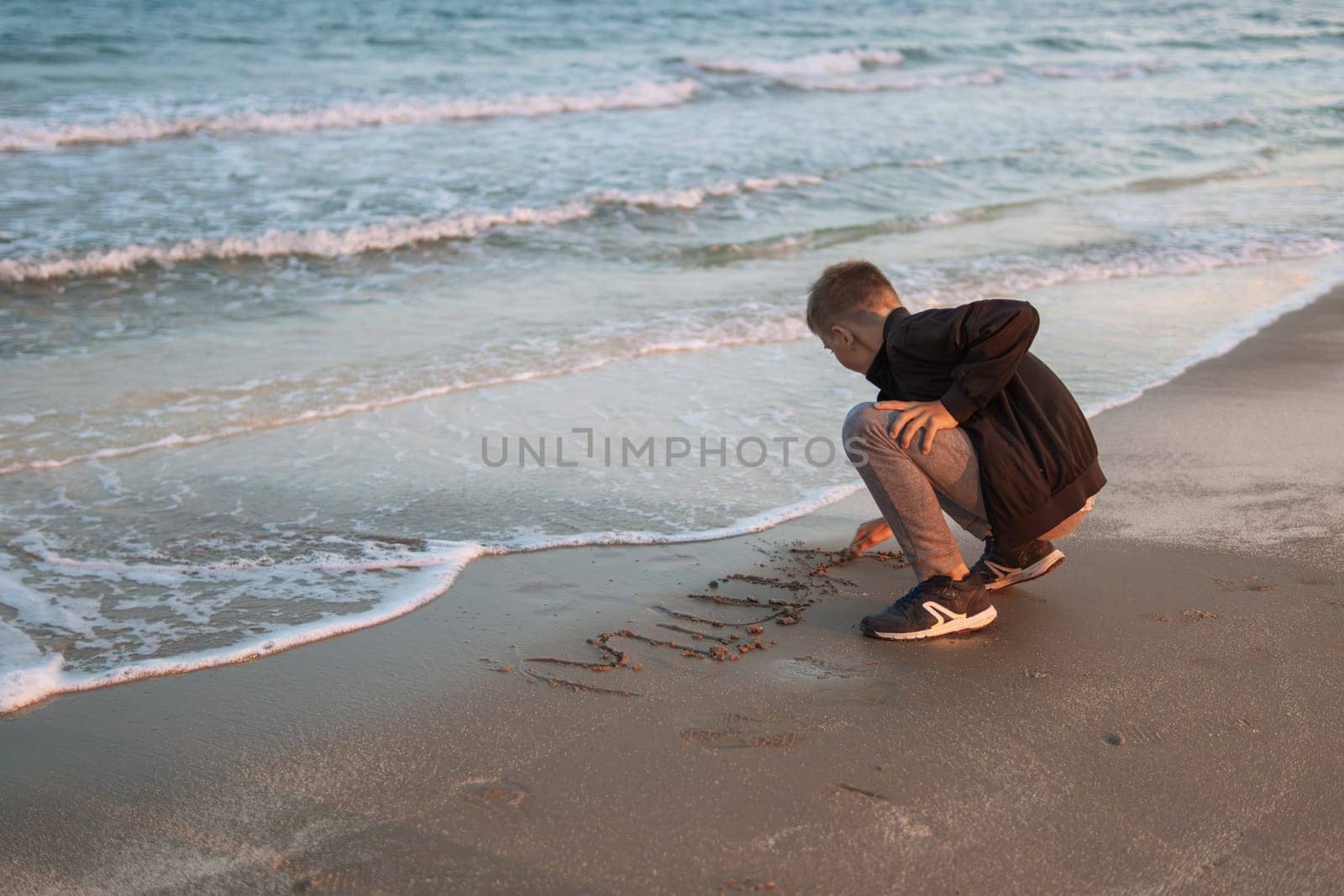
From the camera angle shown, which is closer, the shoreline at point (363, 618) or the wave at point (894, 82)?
the shoreline at point (363, 618)

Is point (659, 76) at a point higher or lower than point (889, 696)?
higher

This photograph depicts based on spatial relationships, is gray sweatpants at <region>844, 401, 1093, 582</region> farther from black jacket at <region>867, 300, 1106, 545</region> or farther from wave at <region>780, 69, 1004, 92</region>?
wave at <region>780, 69, 1004, 92</region>

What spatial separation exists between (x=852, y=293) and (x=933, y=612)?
86cm

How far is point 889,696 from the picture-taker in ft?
8.88

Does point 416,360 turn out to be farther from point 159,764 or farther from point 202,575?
point 159,764

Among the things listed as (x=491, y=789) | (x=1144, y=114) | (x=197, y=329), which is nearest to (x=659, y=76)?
(x=1144, y=114)

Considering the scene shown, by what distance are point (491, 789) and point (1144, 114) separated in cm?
1588

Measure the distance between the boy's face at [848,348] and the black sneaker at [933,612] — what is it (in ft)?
2.00

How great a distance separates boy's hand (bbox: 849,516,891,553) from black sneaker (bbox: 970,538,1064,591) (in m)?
0.28

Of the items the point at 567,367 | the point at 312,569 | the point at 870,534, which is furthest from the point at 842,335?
the point at 567,367

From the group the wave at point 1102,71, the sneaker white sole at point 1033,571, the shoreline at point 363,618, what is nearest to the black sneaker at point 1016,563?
the sneaker white sole at point 1033,571

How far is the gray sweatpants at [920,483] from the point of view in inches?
117

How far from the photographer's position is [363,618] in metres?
3.22

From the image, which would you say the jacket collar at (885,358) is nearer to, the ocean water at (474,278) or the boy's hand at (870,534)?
the boy's hand at (870,534)
